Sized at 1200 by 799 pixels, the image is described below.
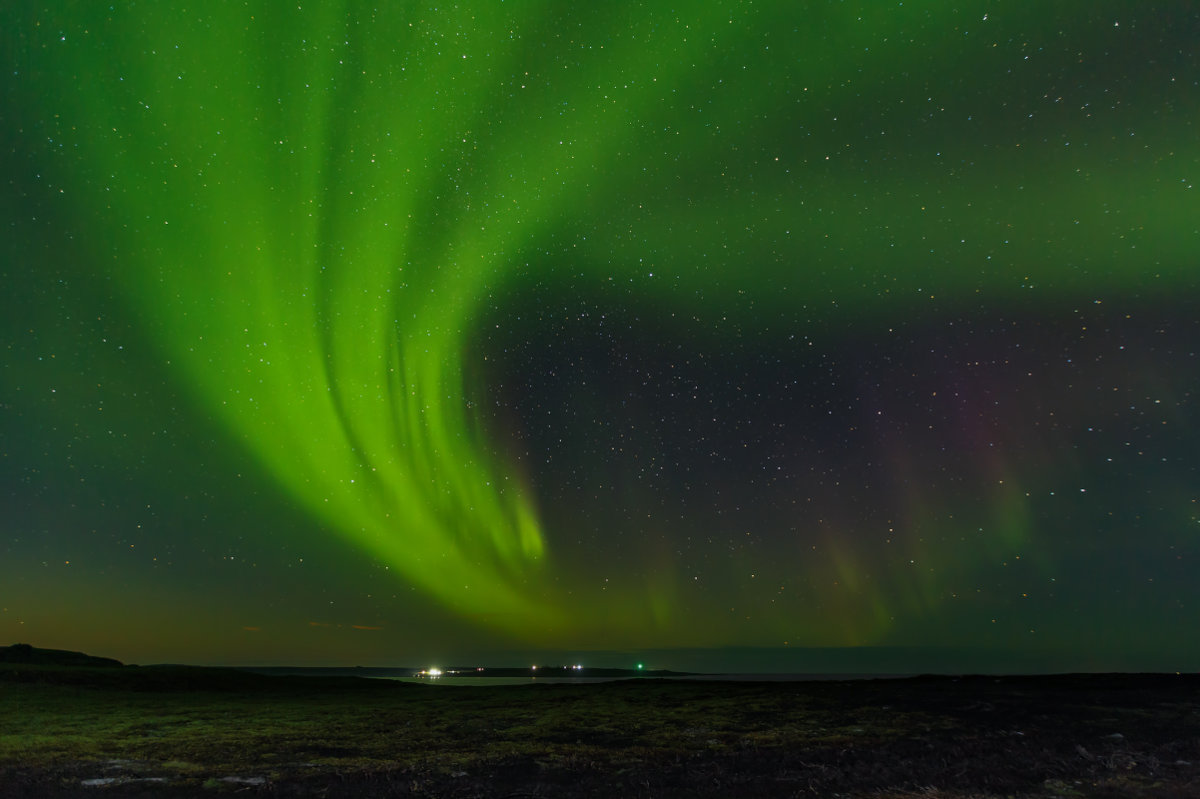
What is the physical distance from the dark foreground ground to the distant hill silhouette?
3213 cm

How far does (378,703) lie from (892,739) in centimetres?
2658

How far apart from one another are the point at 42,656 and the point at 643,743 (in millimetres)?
70521

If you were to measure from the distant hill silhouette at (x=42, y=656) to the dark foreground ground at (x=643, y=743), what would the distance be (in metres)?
32.1

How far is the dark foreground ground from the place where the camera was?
54.5ft

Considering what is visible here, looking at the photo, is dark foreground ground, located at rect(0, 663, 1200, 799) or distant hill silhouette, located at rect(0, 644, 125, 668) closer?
Answer: dark foreground ground, located at rect(0, 663, 1200, 799)

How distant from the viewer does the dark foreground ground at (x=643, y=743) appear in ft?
54.5

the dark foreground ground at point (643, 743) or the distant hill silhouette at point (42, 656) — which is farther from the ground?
the distant hill silhouette at point (42, 656)

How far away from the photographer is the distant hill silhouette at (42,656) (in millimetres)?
62125

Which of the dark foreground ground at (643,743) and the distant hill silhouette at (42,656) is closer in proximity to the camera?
the dark foreground ground at (643,743)

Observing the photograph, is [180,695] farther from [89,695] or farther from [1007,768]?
[1007,768]

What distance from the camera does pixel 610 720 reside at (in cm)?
2822

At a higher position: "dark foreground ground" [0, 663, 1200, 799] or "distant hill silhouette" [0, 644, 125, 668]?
"distant hill silhouette" [0, 644, 125, 668]

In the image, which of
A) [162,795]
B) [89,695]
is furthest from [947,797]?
[89,695]

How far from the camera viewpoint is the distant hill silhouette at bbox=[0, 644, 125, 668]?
6212 cm
